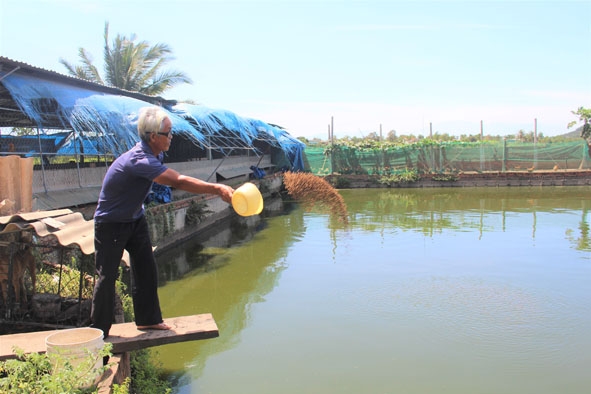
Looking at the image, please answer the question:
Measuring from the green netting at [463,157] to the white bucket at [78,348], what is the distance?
1660cm

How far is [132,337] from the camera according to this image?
260cm

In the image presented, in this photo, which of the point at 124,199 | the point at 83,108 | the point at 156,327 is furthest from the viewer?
the point at 83,108

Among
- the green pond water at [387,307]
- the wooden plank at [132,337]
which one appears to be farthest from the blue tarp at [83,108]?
the wooden plank at [132,337]

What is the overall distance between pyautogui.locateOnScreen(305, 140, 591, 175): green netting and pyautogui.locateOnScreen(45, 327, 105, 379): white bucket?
16.6 m

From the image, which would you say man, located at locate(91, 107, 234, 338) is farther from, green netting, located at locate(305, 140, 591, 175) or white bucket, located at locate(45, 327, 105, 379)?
green netting, located at locate(305, 140, 591, 175)

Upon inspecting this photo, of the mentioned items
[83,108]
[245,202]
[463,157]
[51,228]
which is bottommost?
[51,228]

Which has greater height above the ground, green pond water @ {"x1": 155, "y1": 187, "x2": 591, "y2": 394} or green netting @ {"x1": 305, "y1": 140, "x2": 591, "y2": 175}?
green netting @ {"x1": 305, "y1": 140, "x2": 591, "y2": 175}

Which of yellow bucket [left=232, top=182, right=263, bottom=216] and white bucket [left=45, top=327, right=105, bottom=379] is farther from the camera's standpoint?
yellow bucket [left=232, top=182, right=263, bottom=216]

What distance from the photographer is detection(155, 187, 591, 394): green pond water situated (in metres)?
3.76

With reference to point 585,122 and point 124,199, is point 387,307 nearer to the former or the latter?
point 124,199

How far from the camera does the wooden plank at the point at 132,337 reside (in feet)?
8.00

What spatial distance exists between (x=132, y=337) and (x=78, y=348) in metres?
0.45

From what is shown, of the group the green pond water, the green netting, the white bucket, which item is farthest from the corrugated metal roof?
the green netting

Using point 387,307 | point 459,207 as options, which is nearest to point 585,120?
point 459,207
